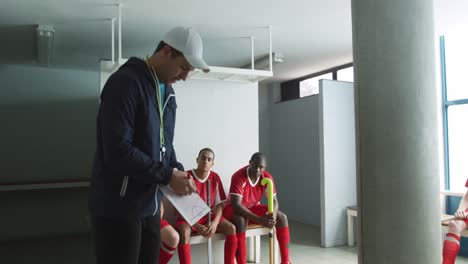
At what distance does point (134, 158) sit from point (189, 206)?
1.03 feet

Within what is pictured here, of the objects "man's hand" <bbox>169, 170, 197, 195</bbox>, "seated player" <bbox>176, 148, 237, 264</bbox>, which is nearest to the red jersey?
"seated player" <bbox>176, 148, 237, 264</bbox>

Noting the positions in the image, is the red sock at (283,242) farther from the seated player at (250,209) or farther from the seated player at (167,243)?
the seated player at (167,243)

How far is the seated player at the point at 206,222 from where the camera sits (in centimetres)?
326

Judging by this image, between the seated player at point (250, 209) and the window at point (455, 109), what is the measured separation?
6.91ft

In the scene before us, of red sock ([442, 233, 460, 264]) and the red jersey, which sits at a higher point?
the red jersey

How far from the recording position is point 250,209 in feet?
12.3

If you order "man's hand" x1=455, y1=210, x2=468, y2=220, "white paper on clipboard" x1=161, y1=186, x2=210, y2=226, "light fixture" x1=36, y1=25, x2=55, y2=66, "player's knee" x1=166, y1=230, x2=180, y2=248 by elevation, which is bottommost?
"player's knee" x1=166, y1=230, x2=180, y2=248

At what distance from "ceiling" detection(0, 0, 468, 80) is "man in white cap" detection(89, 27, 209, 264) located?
1992mm

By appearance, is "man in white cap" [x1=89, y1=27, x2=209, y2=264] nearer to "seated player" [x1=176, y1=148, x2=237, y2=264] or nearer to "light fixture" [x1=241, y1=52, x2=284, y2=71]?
"seated player" [x1=176, y1=148, x2=237, y2=264]

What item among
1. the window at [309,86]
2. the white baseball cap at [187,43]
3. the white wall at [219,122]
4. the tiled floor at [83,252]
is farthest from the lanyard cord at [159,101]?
the window at [309,86]

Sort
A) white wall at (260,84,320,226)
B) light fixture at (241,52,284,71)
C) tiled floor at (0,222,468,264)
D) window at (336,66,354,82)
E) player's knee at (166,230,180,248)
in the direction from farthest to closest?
white wall at (260,84,320,226) → window at (336,66,354,82) → light fixture at (241,52,284,71) → tiled floor at (0,222,468,264) → player's knee at (166,230,180,248)

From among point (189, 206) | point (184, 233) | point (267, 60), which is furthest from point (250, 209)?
point (189, 206)

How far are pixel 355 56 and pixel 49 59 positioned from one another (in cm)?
451

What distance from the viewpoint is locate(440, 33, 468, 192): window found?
4293mm
